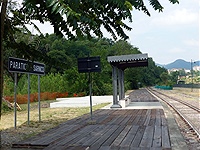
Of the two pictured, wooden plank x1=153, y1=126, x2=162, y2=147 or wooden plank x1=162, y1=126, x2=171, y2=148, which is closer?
wooden plank x1=162, y1=126, x2=171, y2=148

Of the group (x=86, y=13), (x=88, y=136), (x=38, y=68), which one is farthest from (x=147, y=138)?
(x=38, y=68)

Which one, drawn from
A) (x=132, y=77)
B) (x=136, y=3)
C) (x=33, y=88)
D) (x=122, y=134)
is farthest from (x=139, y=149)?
(x=132, y=77)

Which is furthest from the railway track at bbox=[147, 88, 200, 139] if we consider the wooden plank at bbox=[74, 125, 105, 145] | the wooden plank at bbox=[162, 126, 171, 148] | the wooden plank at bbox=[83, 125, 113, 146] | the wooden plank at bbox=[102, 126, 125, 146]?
the wooden plank at bbox=[74, 125, 105, 145]

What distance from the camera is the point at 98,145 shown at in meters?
5.53

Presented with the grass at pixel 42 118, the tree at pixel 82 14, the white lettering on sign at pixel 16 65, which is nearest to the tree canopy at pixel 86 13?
the tree at pixel 82 14

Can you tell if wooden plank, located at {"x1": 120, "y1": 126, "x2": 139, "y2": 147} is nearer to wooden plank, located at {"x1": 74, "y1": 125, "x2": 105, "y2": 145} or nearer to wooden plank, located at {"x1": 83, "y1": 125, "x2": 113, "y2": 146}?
wooden plank, located at {"x1": 83, "y1": 125, "x2": 113, "y2": 146}

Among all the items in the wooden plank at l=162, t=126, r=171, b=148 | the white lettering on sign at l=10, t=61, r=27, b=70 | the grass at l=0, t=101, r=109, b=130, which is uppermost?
the white lettering on sign at l=10, t=61, r=27, b=70

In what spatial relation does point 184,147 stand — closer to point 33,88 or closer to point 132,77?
point 33,88

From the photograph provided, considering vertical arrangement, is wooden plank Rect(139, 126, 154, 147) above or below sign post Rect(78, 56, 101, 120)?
below

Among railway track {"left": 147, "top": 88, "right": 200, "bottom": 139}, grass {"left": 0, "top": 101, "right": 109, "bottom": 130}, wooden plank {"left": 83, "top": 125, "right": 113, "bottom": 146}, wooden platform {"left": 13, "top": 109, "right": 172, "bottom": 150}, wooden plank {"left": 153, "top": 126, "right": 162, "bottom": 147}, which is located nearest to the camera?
wooden platform {"left": 13, "top": 109, "right": 172, "bottom": 150}

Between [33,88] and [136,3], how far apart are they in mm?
26338

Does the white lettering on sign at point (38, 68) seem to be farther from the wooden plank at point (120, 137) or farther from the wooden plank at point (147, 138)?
the wooden plank at point (147, 138)

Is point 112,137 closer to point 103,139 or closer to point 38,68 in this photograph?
point 103,139

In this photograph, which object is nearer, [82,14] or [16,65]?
[82,14]
